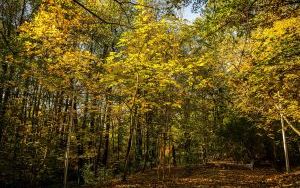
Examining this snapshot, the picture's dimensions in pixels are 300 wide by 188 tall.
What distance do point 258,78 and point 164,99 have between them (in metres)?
8.33

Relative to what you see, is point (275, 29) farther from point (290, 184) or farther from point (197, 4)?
point (290, 184)

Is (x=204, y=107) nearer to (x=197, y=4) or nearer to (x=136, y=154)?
(x=136, y=154)

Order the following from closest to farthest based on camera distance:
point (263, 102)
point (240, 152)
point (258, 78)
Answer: point (258, 78) < point (263, 102) < point (240, 152)

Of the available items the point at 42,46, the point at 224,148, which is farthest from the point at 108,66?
the point at 224,148

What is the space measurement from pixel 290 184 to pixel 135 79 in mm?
8579

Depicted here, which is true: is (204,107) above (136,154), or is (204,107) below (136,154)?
above

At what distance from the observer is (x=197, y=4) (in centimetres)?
780

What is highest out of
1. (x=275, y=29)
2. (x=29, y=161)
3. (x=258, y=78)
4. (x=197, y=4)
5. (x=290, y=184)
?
(x=275, y=29)

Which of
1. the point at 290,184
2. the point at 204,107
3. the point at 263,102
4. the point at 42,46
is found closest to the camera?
the point at 290,184

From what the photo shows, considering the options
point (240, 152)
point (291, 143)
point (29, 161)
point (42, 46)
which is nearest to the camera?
point (42, 46)

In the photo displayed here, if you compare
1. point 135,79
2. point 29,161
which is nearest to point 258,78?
point 135,79

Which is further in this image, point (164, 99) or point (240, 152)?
point (240, 152)

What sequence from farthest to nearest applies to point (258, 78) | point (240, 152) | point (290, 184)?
1. point (240, 152)
2. point (290, 184)
3. point (258, 78)

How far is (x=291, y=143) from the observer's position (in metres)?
23.5
